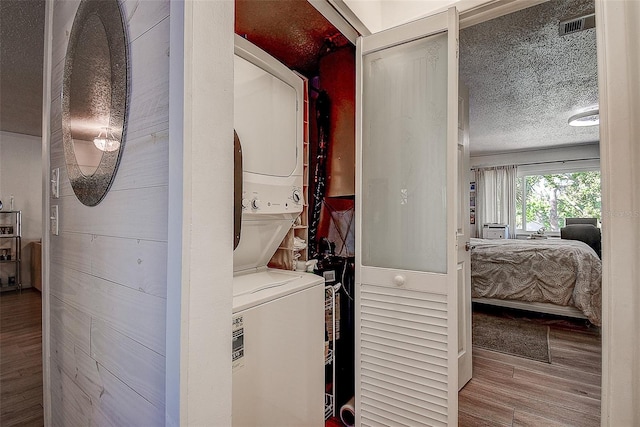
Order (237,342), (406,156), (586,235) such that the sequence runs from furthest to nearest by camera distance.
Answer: (586,235) < (406,156) < (237,342)

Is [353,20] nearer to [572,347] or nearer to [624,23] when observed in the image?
[624,23]

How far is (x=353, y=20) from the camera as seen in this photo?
5.40 feet

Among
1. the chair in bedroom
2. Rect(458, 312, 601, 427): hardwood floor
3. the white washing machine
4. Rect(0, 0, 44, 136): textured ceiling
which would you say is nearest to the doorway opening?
Rect(458, 312, 601, 427): hardwood floor

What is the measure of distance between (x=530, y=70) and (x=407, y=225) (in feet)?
7.53

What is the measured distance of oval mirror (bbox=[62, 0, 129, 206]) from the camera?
95 cm

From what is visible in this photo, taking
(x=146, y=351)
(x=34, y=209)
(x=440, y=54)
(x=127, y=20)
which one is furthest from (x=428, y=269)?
(x=34, y=209)

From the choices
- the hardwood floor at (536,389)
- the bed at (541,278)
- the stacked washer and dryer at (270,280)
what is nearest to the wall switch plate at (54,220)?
the stacked washer and dryer at (270,280)

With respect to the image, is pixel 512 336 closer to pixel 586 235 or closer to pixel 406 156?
pixel 406 156

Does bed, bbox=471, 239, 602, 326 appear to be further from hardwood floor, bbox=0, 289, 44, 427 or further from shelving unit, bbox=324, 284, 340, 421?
hardwood floor, bbox=0, 289, 44, 427

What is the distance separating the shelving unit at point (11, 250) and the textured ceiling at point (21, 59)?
56.8 inches

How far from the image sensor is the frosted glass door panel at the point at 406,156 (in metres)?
1.54

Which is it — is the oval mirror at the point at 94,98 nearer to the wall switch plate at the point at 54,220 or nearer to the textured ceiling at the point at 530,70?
the wall switch plate at the point at 54,220

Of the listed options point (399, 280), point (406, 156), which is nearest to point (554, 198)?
point (406, 156)

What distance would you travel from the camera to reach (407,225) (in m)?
1.64
